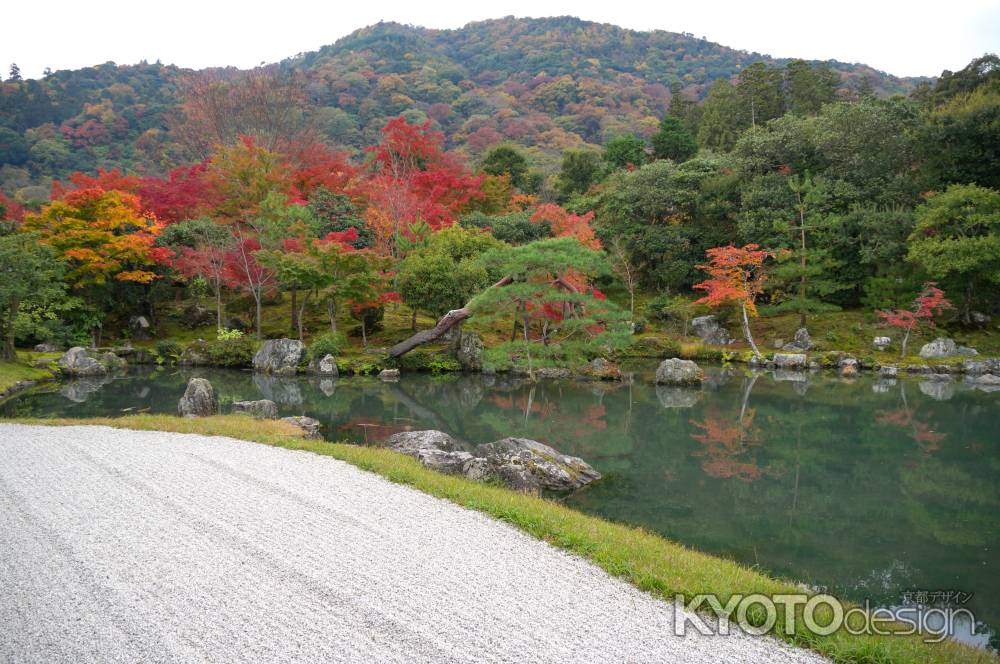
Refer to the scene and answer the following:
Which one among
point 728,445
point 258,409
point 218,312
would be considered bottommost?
point 728,445

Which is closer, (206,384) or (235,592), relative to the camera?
(235,592)

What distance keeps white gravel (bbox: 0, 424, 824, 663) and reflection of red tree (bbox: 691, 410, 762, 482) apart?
5719mm

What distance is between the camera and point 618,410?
15641mm

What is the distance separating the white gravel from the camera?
11.9ft

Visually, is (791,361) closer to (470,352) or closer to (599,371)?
(599,371)

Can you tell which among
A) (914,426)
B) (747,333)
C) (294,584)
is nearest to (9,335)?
(294,584)

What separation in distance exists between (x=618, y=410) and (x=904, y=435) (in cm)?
621

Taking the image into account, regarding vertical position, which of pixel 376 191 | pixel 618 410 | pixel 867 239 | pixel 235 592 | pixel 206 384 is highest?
pixel 376 191

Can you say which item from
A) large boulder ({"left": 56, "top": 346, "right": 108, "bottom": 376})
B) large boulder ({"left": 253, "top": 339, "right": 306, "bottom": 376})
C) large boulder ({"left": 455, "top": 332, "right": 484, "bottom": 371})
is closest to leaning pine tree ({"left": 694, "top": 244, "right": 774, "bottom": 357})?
large boulder ({"left": 455, "top": 332, "right": 484, "bottom": 371})

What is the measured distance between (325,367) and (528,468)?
13910 millimetres

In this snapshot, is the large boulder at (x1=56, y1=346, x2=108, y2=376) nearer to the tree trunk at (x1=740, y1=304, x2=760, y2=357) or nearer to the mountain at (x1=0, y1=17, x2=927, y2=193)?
the tree trunk at (x1=740, y1=304, x2=760, y2=357)

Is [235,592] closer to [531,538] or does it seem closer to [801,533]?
[531,538]

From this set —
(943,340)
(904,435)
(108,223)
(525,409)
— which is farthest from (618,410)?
(108,223)

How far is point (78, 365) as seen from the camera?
20.6 meters
